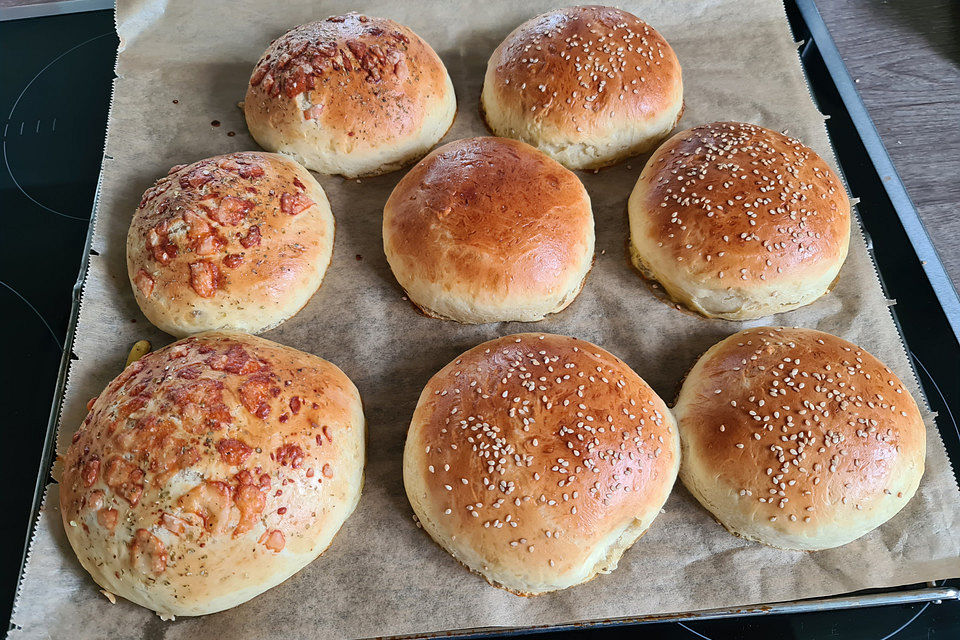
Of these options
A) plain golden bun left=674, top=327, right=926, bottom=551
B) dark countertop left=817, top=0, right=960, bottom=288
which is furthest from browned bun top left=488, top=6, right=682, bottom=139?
dark countertop left=817, top=0, right=960, bottom=288

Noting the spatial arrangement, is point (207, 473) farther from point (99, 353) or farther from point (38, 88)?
point (38, 88)

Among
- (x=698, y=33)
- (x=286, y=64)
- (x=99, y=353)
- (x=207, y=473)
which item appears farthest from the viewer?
(x=698, y=33)

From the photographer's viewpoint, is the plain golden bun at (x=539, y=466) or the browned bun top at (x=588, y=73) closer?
the plain golden bun at (x=539, y=466)

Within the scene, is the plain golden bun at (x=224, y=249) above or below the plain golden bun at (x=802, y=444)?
above

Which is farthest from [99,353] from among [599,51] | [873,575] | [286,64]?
[873,575]

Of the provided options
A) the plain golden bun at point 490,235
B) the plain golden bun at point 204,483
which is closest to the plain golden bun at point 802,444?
the plain golden bun at point 490,235

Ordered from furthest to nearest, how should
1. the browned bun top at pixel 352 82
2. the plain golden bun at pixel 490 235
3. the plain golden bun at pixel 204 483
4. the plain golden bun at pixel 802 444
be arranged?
the browned bun top at pixel 352 82 → the plain golden bun at pixel 490 235 → the plain golden bun at pixel 802 444 → the plain golden bun at pixel 204 483

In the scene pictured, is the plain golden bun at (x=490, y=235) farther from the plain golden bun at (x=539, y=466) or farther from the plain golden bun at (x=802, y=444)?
the plain golden bun at (x=802, y=444)
